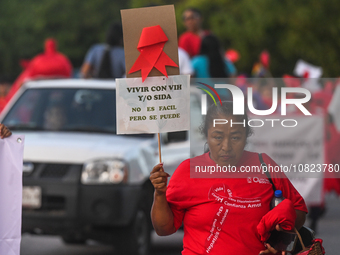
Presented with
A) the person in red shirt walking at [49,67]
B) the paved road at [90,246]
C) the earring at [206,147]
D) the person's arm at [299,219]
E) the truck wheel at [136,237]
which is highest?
the person in red shirt walking at [49,67]

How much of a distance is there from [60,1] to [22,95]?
159ft

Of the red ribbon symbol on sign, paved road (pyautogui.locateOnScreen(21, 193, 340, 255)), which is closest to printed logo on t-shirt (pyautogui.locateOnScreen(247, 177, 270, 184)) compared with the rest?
the red ribbon symbol on sign

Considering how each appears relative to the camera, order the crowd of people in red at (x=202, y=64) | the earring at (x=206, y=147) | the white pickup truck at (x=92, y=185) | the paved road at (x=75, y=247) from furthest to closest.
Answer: the paved road at (x=75, y=247) → the white pickup truck at (x=92, y=185) → the crowd of people in red at (x=202, y=64) → the earring at (x=206, y=147)

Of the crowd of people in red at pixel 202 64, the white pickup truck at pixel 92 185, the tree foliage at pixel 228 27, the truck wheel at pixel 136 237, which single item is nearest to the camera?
the crowd of people in red at pixel 202 64

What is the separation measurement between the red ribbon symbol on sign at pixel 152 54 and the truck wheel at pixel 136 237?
3065 millimetres

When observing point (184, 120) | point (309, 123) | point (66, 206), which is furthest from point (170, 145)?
point (184, 120)

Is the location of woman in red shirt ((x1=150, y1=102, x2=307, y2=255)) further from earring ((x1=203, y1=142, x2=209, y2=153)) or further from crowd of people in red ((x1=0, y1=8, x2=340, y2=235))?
crowd of people in red ((x1=0, y1=8, x2=340, y2=235))

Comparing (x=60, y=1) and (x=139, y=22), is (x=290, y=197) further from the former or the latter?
(x=60, y=1)

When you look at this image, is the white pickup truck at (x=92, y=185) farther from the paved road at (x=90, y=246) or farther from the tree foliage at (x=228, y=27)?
the tree foliage at (x=228, y=27)

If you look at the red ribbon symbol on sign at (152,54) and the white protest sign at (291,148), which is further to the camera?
the white protest sign at (291,148)

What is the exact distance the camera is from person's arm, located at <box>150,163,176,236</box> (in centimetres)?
325

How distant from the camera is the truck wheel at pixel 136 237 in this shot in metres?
6.26

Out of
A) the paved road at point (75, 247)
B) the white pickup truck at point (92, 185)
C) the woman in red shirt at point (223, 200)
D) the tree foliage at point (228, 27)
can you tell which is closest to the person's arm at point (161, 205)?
the woman in red shirt at point (223, 200)

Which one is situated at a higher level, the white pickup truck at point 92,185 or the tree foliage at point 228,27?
the tree foliage at point 228,27
